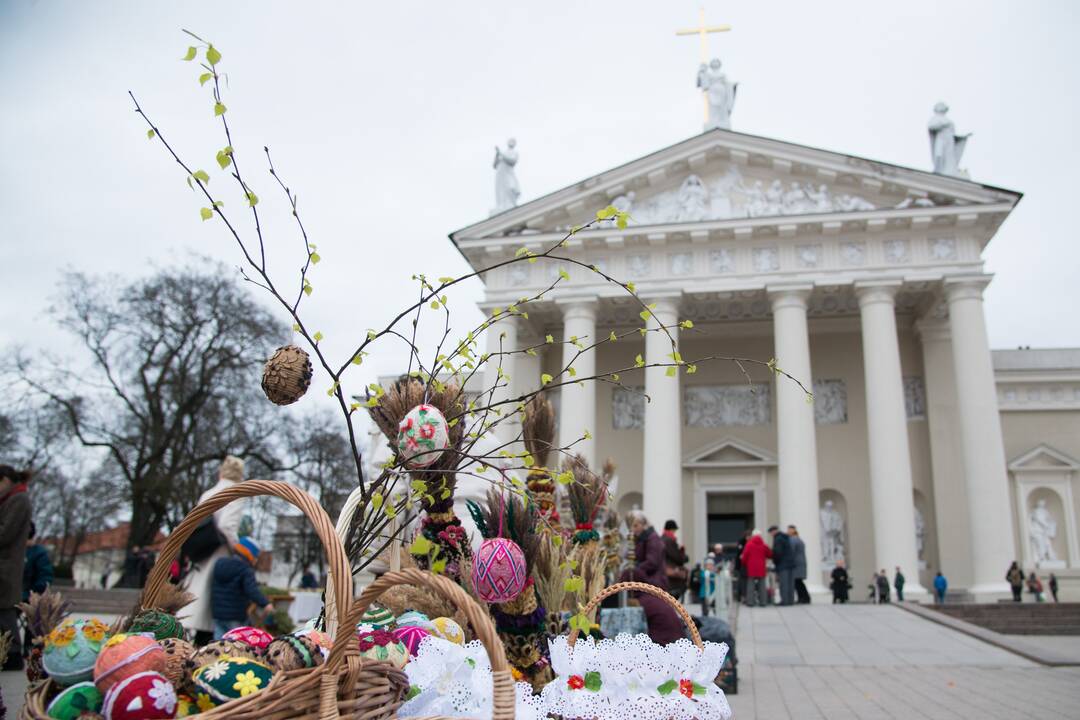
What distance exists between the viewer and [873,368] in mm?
20500

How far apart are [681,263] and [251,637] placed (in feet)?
70.6

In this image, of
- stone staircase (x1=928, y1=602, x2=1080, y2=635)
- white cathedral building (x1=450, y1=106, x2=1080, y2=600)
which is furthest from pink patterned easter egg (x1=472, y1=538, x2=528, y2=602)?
white cathedral building (x1=450, y1=106, x2=1080, y2=600)

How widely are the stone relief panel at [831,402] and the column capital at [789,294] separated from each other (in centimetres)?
378

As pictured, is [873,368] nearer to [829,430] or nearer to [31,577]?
[829,430]

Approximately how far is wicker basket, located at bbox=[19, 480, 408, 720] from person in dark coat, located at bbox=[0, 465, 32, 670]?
4.79 metres

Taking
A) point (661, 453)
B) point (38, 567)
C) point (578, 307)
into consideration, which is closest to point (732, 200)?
point (578, 307)

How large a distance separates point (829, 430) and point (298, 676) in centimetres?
2417

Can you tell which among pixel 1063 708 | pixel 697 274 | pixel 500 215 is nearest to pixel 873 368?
pixel 697 274

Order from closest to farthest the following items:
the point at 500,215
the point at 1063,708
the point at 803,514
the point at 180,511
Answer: the point at 1063,708 → the point at 803,514 → the point at 500,215 → the point at 180,511

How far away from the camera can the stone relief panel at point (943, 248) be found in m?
21.2

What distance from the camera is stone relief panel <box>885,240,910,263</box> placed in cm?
2153

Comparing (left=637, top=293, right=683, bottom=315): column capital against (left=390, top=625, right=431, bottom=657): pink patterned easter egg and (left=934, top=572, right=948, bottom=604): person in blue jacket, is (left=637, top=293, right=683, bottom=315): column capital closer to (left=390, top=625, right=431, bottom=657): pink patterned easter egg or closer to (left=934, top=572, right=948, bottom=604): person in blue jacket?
(left=934, top=572, right=948, bottom=604): person in blue jacket

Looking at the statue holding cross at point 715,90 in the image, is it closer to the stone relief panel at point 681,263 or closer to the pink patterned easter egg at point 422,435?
the stone relief panel at point 681,263

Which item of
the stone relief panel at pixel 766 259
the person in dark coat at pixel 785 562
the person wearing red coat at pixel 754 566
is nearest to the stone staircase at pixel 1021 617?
the person in dark coat at pixel 785 562
